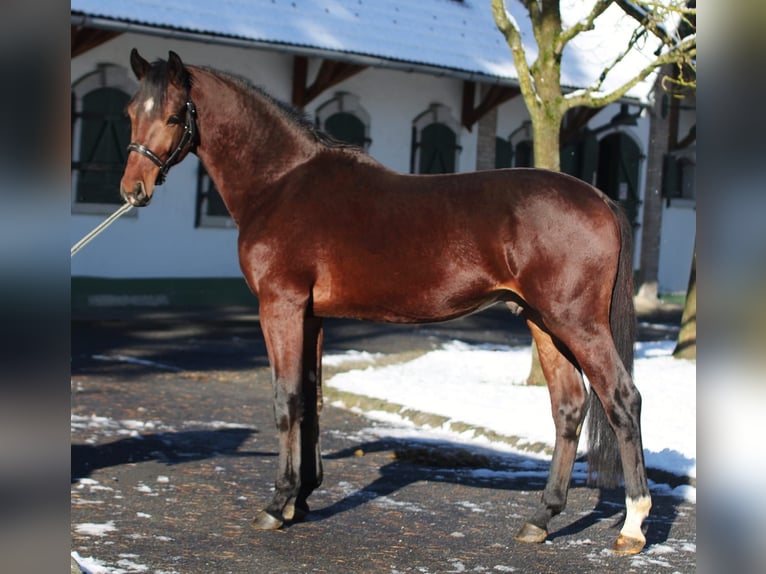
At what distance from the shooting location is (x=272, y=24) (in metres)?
15.9

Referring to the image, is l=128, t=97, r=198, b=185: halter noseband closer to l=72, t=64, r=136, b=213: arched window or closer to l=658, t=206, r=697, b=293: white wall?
l=72, t=64, r=136, b=213: arched window

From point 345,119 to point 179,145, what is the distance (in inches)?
507

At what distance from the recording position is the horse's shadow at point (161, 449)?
20.8ft

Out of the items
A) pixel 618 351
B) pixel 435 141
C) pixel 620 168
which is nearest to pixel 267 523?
pixel 618 351

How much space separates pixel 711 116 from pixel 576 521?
4.68 metres

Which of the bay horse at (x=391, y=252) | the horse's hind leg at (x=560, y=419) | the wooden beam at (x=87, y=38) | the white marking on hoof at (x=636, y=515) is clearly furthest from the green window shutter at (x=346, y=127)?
the white marking on hoof at (x=636, y=515)

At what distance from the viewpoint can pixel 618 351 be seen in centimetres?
494

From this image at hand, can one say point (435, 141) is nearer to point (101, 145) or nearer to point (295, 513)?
point (101, 145)

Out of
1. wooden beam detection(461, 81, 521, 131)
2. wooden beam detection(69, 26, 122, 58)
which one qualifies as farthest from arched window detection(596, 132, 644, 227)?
wooden beam detection(69, 26, 122, 58)

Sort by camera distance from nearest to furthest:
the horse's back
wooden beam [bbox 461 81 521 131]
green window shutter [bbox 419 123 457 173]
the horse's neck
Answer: the horse's back < the horse's neck < green window shutter [bbox 419 123 457 173] < wooden beam [bbox 461 81 521 131]

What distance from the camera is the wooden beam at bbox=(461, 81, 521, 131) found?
19.3 m

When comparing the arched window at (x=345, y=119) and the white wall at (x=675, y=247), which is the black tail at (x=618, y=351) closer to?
the arched window at (x=345, y=119)

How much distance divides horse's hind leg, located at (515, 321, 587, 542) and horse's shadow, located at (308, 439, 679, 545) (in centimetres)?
18

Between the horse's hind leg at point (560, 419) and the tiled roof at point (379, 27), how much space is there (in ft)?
26.9
